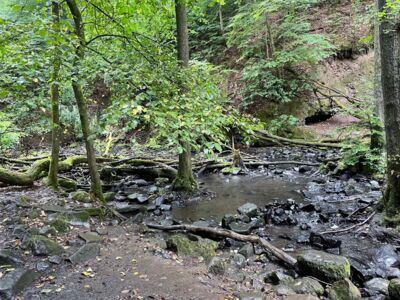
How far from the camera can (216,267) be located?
4707mm

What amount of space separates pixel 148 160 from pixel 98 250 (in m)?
7.29

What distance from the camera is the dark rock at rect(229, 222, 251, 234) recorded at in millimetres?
6505

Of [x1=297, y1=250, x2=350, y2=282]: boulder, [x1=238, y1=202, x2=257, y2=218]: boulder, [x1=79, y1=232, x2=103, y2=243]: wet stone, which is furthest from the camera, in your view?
[x1=238, y1=202, x2=257, y2=218]: boulder

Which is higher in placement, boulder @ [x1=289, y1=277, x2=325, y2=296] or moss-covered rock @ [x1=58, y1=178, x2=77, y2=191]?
moss-covered rock @ [x1=58, y1=178, x2=77, y2=191]

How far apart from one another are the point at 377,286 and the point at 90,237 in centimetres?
425

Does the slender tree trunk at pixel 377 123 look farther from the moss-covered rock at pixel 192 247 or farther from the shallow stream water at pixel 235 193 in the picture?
the moss-covered rock at pixel 192 247

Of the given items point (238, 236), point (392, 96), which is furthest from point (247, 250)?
point (392, 96)

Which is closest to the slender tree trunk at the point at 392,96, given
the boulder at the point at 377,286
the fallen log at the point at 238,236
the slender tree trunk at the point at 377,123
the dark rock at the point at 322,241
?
the dark rock at the point at 322,241

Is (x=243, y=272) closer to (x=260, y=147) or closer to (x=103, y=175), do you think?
(x=103, y=175)

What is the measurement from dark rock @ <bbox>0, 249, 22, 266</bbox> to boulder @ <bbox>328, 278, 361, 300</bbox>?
155 inches

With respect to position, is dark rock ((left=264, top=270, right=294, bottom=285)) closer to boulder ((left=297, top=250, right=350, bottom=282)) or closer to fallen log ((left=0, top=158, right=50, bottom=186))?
boulder ((left=297, top=250, right=350, bottom=282))

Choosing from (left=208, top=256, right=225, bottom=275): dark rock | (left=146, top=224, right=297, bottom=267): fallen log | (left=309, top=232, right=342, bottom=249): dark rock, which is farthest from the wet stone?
(left=309, top=232, right=342, bottom=249): dark rock

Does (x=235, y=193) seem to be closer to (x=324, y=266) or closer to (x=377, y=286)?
(x=324, y=266)

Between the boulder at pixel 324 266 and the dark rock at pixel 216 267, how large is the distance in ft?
3.66
